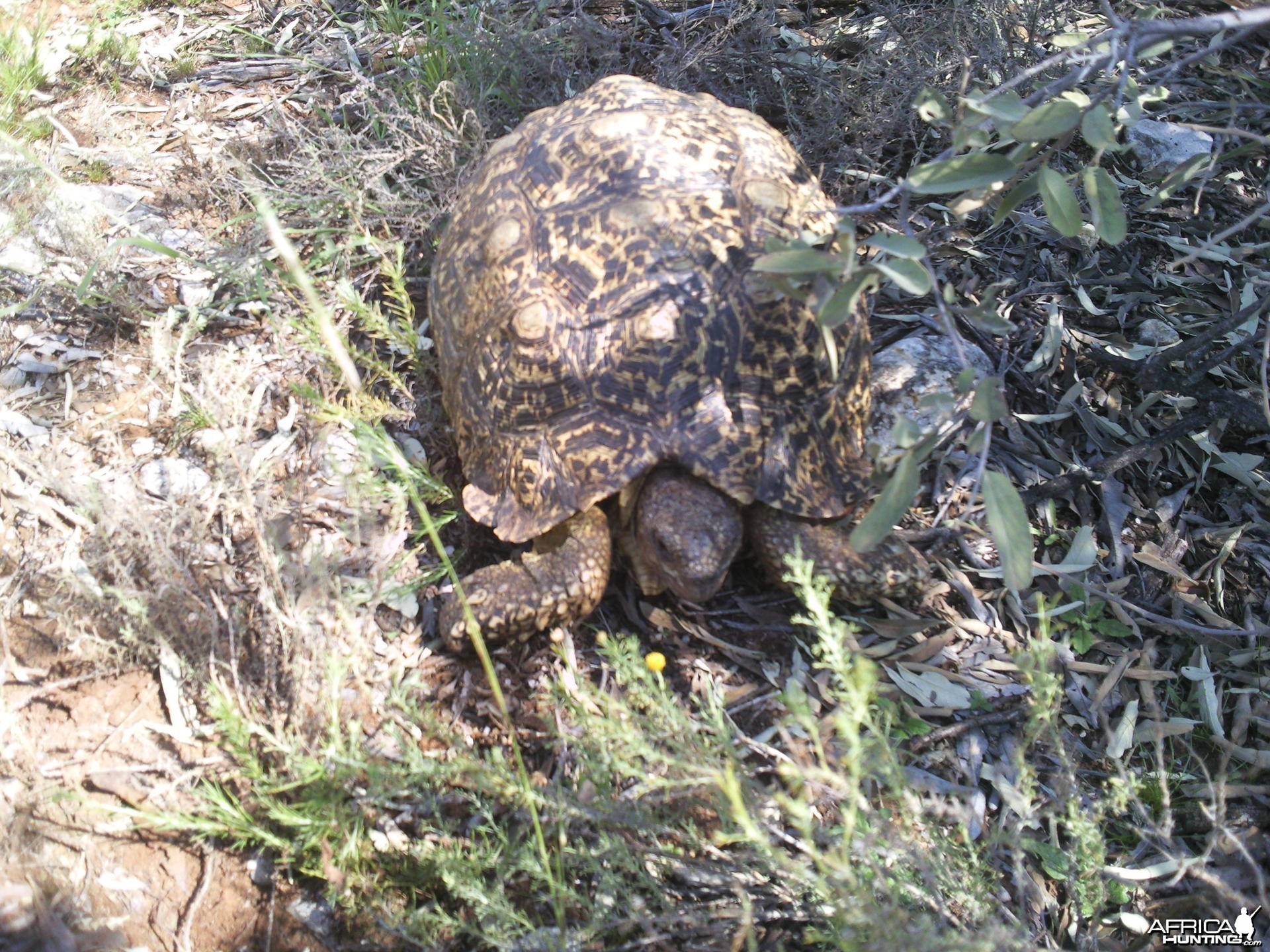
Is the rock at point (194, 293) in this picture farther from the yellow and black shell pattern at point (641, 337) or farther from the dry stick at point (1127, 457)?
the dry stick at point (1127, 457)

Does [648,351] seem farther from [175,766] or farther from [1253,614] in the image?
[1253,614]

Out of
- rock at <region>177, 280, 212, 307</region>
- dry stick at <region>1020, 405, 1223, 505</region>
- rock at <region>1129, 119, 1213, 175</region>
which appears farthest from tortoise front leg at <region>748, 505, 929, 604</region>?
rock at <region>177, 280, 212, 307</region>

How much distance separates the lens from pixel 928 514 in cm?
293

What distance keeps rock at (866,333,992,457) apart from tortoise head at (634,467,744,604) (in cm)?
74

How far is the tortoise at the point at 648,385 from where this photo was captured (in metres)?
2.44

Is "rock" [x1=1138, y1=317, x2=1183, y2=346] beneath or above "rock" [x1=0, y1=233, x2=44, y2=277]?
beneath

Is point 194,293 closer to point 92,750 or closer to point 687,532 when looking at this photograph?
point 92,750

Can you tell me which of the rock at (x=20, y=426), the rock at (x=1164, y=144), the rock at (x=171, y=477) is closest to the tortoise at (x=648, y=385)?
the rock at (x=171, y=477)

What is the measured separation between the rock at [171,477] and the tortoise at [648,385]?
0.88m

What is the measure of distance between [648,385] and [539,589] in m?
0.65

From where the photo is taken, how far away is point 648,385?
244 centimetres

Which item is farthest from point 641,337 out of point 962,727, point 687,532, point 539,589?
point 962,727

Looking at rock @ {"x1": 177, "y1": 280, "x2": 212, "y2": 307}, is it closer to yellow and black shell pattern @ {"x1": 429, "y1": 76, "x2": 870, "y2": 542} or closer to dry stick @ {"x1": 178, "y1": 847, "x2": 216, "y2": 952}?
yellow and black shell pattern @ {"x1": 429, "y1": 76, "x2": 870, "y2": 542}

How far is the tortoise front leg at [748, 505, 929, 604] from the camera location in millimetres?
2521
